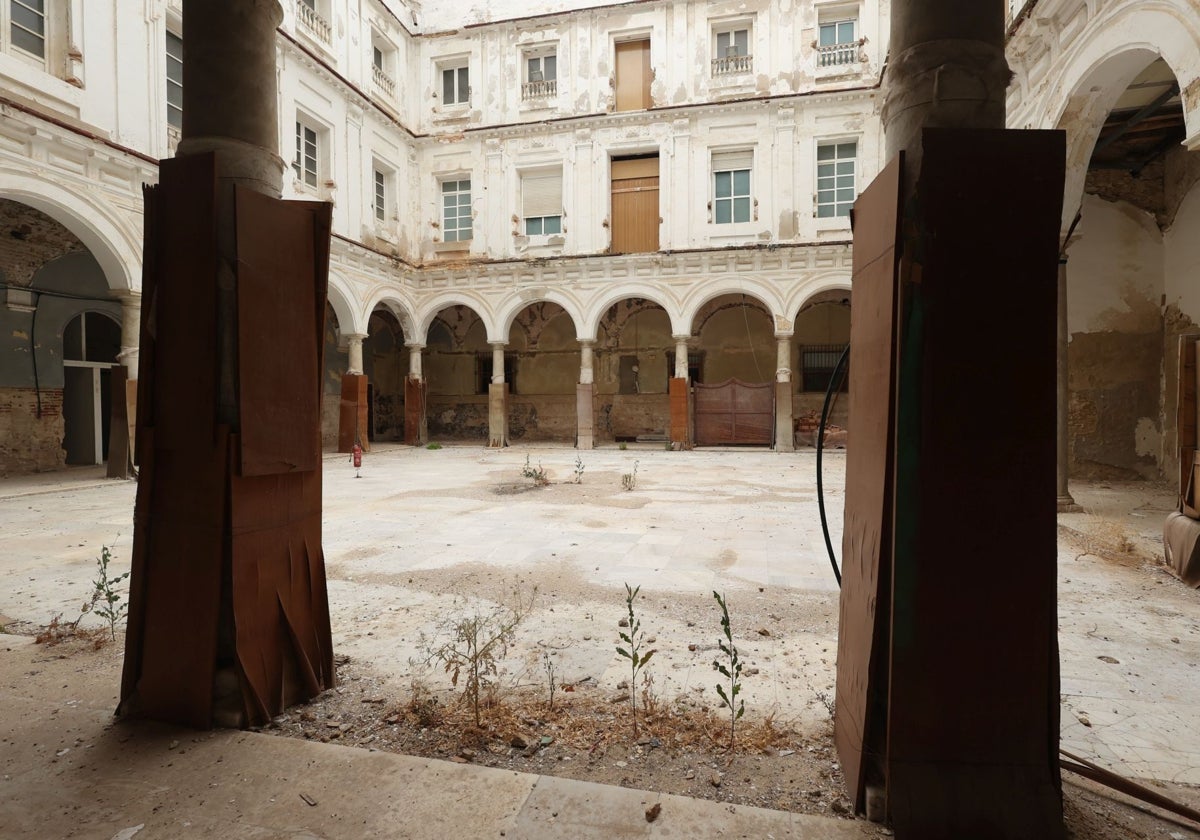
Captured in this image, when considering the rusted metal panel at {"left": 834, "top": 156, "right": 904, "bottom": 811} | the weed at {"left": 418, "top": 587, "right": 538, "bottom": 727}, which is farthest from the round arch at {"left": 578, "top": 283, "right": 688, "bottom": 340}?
the rusted metal panel at {"left": 834, "top": 156, "right": 904, "bottom": 811}

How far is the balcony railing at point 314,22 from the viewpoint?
14.0 m

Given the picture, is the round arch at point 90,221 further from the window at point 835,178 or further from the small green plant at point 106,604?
the window at point 835,178

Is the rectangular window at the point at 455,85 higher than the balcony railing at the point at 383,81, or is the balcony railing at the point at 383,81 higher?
the rectangular window at the point at 455,85

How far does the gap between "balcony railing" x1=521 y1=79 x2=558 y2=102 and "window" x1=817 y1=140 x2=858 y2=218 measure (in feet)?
25.3

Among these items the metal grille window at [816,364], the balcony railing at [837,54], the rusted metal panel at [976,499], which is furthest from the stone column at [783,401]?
the rusted metal panel at [976,499]

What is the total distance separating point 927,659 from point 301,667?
235cm

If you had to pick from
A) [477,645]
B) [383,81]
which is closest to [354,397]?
[383,81]

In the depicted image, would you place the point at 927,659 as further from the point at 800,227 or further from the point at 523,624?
the point at 800,227

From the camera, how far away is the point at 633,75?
17406 millimetres

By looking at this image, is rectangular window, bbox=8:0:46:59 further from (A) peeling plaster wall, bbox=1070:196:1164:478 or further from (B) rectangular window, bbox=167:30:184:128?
(A) peeling plaster wall, bbox=1070:196:1164:478

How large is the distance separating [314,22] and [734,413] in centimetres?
1444

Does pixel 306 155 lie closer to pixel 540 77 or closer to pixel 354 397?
pixel 354 397

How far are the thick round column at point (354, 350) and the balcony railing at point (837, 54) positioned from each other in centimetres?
1410

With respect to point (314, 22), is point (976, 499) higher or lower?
lower
